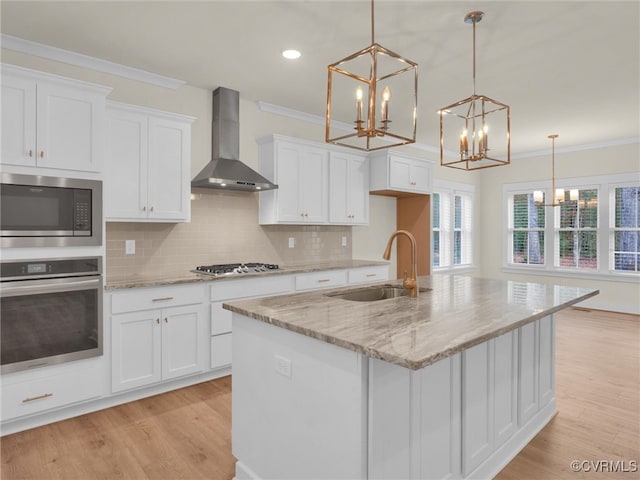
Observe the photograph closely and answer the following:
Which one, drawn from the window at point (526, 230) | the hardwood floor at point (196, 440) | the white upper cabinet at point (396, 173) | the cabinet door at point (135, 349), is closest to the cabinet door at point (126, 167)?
the cabinet door at point (135, 349)

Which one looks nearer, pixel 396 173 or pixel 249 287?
pixel 249 287

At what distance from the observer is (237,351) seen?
2059 millimetres

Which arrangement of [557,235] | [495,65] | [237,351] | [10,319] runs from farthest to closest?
[557,235] → [495,65] → [10,319] → [237,351]

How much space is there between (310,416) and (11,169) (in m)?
2.37

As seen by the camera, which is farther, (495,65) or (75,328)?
(495,65)

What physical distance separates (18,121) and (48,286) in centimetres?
106

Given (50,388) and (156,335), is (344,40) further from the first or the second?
(50,388)

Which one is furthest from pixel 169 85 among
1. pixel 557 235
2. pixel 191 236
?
pixel 557 235

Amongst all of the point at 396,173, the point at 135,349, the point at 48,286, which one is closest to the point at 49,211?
the point at 48,286

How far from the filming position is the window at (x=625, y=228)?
20.2 ft

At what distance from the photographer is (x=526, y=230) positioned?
24.0 ft

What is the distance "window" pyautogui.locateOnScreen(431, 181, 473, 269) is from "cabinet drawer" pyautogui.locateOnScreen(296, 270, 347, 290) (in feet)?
9.18

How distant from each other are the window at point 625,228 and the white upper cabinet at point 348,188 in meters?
4.21

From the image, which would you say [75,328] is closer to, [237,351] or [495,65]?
[237,351]
